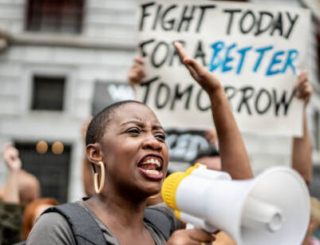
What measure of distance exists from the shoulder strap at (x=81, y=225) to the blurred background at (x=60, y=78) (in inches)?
433

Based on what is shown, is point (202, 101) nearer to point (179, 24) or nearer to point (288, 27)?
point (179, 24)

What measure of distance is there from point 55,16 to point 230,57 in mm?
10832

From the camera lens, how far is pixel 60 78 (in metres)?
13.7

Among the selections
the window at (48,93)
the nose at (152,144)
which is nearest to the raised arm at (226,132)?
the nose at (152,144)

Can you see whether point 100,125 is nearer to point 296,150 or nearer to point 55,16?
point 296,150

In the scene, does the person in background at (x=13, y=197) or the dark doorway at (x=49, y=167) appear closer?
the person in background at (x=13, y=197)

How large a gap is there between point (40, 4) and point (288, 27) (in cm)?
1116

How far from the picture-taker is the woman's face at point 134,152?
186cm

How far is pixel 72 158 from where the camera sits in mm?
13078

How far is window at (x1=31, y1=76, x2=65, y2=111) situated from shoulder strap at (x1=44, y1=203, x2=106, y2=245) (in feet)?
39.7

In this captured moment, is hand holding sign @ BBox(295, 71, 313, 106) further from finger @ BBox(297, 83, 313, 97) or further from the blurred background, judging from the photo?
the blurred background

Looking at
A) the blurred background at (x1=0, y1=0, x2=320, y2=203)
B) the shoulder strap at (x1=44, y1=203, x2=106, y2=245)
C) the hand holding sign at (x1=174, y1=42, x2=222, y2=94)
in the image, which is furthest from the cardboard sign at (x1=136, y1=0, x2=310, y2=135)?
the blurred background at (x1=0, y1=0, x2=320, y2=203)

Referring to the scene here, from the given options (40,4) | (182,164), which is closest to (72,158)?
(40,4)

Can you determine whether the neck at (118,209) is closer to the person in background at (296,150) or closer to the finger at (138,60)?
the person in background at (296,150)
